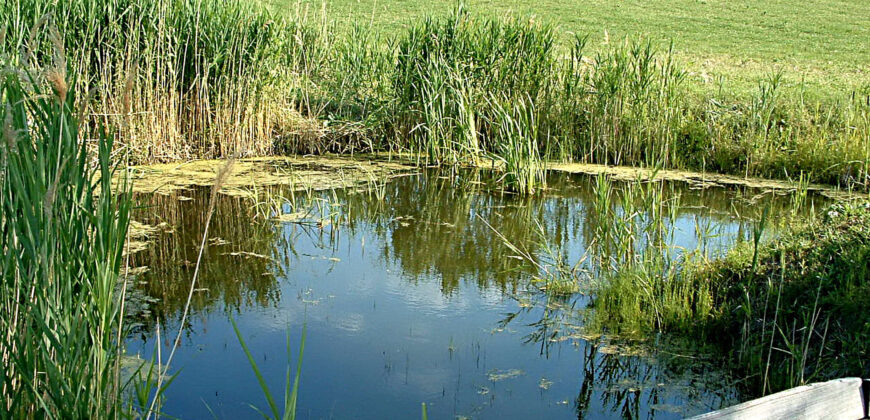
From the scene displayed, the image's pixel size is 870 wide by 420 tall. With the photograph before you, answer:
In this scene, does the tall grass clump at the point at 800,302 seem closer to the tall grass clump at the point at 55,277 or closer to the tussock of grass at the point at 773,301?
the tussock of grass at the point at 773,301

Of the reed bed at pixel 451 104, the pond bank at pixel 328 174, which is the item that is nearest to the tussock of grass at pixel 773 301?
the pond bank at pixel 328 174

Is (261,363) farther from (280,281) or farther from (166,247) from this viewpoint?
(166,247)

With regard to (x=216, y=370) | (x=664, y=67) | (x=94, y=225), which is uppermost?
(x=664, y=67)

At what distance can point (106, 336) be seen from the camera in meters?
2.17

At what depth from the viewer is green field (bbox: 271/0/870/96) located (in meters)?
12.5

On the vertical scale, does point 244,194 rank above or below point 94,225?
below

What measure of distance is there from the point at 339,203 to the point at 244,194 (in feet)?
2.51

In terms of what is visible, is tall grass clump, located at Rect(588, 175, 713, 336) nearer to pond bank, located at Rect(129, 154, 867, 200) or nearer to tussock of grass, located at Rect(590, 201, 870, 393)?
tussock of grass, located at Rect(590, 201, 870, 393)

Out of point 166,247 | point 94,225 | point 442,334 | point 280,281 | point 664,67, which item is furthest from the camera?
point 664,67

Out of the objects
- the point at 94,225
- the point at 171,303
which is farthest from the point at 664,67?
the point at 94,225

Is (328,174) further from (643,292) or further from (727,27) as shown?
(727,27)

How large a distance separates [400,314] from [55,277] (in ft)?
7.62

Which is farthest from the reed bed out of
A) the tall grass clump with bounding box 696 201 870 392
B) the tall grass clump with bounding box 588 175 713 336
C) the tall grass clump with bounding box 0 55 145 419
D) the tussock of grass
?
the tall grass clump with bounding box 0 55 145 419

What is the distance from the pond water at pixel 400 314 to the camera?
3354mm
